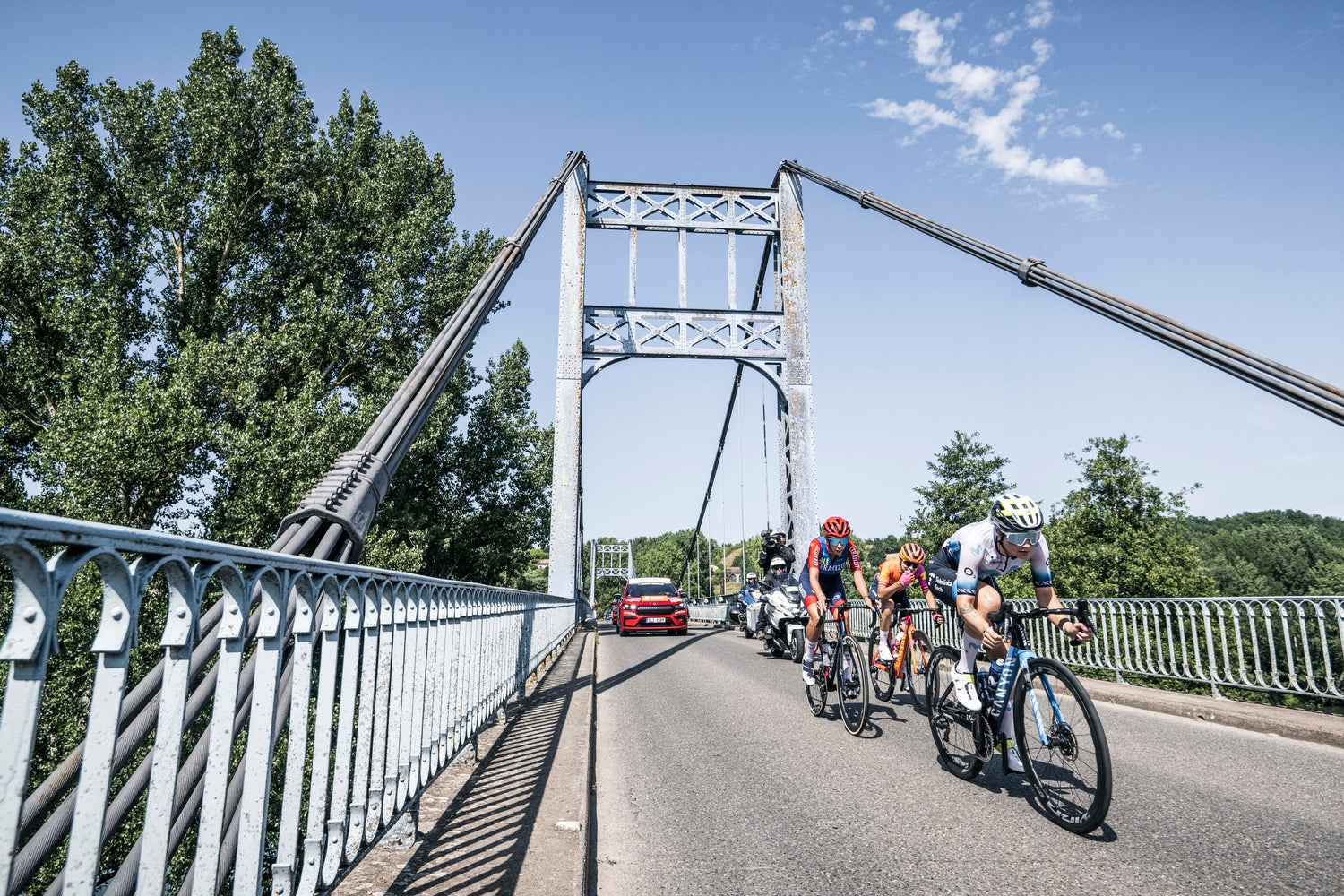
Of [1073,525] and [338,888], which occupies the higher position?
[1073,525]

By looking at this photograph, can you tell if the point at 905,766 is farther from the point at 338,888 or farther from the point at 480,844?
the point at 338,888

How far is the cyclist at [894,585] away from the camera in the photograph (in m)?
7.50

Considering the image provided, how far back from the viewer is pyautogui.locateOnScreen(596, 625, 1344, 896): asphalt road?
10.1ft

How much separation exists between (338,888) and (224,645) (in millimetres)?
1463

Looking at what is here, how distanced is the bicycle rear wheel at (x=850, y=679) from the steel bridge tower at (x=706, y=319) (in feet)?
28.8

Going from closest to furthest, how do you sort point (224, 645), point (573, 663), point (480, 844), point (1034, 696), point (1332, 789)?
point (224, 645), point (480, 844), point (1034, 696), point (1332, 789), point (573, 663)

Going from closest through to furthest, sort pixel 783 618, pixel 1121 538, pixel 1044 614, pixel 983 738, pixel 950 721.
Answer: pixel 1044 614 → pixel 983 738 → pixel 950 721 → pixel 783 618 → pixel 1121 538

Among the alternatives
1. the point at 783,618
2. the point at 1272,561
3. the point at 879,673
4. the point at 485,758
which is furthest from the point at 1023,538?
the point at 1272,561

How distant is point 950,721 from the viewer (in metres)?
4.83

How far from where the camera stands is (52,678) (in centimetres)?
1142

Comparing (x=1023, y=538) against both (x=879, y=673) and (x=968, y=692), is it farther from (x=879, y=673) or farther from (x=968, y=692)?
(x=879, y=673)

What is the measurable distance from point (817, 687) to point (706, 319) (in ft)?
37.4

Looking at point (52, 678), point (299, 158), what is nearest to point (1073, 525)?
point (299, 158)

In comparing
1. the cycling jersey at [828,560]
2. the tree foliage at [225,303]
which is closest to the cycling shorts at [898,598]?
the cycling jersey at [828,560]
